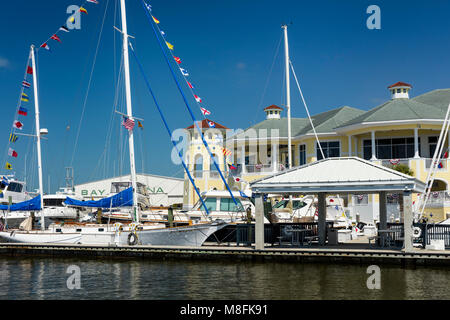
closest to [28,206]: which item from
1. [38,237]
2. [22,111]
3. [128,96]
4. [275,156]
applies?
[38,237]

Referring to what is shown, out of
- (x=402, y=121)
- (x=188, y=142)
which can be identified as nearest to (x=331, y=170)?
(x=402, y=121)

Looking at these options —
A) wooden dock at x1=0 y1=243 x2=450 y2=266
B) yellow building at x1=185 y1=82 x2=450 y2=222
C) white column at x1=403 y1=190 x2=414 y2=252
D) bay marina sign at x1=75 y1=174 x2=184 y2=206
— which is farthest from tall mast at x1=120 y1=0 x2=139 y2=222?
→ bay marina sign at x1=75 y1=174 x2=184 y2=206

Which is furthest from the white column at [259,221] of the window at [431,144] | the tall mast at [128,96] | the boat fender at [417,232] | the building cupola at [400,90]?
the building cupola at [400,90]

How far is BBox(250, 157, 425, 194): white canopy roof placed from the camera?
22.3 meters

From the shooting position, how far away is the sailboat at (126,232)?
2733 centimetres

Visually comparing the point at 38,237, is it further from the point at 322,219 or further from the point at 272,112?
the point at 272,112

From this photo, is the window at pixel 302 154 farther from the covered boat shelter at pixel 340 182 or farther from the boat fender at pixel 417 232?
the boat fender at pixel 417 232

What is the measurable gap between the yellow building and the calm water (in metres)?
15.1

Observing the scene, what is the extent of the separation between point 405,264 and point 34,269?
15140mm

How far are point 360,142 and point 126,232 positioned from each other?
24421 mm

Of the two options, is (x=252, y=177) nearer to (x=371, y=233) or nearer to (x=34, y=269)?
(x=371, y=233)

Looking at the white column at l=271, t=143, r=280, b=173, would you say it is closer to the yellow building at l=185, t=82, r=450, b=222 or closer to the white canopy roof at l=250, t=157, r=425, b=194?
the yellow building at l=185, t=82, r=450, b=222
